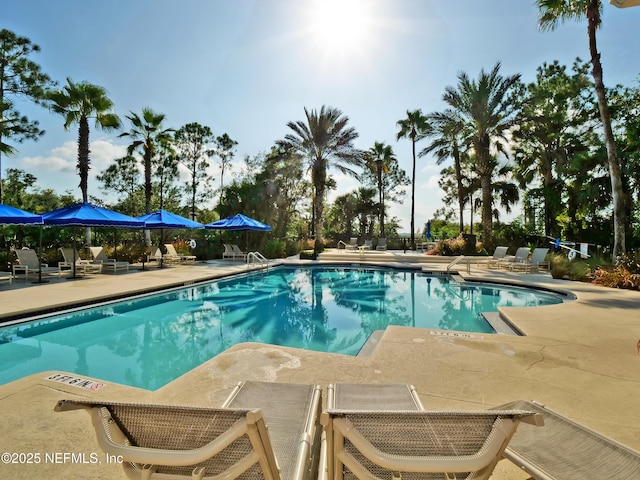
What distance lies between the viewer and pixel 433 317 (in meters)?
8.27

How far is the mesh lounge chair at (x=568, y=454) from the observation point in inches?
66.8

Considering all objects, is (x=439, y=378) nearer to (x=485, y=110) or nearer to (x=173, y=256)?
(x=173, y=256)

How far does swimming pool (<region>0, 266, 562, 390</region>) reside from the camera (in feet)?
17.7

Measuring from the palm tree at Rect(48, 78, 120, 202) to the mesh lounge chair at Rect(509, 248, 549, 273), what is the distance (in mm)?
18451

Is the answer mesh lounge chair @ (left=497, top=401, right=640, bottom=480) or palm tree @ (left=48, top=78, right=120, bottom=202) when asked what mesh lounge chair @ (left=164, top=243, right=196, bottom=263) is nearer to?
palm tree @ (left=48, top=78, right=120, bottom=202)

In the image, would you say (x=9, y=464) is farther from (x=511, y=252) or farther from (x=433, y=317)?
(x=511, y=252)

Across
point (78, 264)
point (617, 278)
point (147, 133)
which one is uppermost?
point (147, 133)

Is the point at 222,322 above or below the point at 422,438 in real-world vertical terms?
below

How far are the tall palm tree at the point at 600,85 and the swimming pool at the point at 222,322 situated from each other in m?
3.99

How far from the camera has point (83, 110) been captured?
50.4 ft

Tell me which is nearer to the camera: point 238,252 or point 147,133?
point 147,133

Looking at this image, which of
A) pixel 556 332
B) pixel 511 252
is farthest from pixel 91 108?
pixel 511 252

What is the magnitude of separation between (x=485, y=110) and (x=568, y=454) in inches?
820

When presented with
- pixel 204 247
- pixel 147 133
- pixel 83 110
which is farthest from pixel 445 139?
pixel 83 110
